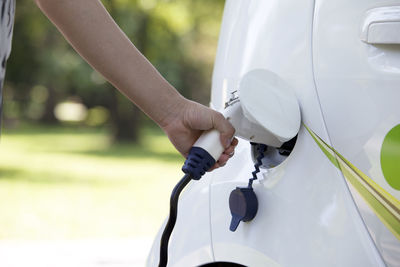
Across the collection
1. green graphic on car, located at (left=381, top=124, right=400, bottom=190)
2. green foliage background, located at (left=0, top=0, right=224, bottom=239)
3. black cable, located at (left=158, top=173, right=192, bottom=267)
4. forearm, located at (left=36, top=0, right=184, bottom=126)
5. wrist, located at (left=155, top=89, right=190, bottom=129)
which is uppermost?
forearm, located at (left=36, top=0, right=184, bottom=126)

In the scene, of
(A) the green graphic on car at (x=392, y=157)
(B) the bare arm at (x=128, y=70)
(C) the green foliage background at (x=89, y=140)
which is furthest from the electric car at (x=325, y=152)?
(C) the green foliage background at (x=89, y=140)

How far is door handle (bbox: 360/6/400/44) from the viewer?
1.35 meters

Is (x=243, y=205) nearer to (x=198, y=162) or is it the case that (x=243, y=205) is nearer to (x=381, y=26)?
(x=198, y=162)

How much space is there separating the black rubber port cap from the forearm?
0.81 feet

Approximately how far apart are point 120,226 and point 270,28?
238 inches

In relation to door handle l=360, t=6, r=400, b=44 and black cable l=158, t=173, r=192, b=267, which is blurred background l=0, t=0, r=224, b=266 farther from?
door handle l=360, t=6, r=400, b=44

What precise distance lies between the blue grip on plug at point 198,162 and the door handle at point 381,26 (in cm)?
43

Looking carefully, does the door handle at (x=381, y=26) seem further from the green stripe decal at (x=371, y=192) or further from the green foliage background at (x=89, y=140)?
the green foliage background at (x=89, y=140)

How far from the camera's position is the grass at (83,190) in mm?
7395

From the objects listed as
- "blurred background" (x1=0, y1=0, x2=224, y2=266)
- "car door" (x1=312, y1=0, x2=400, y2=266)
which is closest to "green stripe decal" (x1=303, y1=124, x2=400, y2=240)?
"car door" (x1=312, y1=0, x2=400, y2=266)

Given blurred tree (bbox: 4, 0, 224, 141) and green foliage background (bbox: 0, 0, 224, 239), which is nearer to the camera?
green foliage background (bbox: 0, 0, 224, 239)

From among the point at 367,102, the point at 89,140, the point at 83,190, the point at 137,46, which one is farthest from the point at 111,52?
the point at 89,140

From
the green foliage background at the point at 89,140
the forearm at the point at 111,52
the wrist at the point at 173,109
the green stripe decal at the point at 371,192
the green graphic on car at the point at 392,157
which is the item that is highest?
the forearm at the point at 111,52

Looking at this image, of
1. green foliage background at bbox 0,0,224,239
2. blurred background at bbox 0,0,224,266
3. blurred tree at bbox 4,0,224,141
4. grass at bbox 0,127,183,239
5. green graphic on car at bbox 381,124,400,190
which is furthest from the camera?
blurred tree at bbox 4,0,224,141
